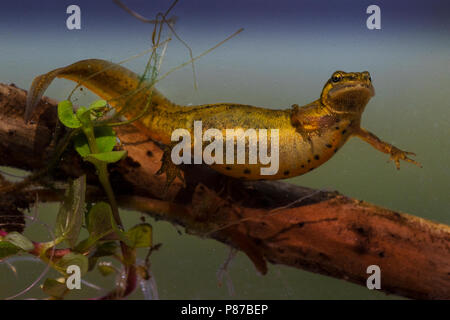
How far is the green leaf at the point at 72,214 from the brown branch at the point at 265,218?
19 centimetres

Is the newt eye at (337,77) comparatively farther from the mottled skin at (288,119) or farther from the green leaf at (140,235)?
the green leaf at (140,235)

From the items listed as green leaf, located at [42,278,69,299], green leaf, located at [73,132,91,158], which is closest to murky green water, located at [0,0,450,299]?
green leaf, located at [42,278,69,299]

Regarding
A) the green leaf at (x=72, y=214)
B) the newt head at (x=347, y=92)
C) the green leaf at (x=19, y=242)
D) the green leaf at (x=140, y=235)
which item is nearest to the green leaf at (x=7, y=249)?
the green leaf at (x=19, y=242)

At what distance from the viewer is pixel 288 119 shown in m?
1.58

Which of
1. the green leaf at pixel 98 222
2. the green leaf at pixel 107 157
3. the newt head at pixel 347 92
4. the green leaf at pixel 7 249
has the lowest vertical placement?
the green leaf at pixel 7 249

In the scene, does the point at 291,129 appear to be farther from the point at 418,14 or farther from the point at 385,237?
→ the point at 418,14

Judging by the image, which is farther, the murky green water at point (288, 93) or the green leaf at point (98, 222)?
the murky green water at point (288, 93)

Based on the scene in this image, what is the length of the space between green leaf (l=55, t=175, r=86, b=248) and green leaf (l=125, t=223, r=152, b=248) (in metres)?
0.20

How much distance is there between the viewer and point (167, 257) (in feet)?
5.91

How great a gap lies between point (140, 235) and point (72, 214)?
0.91 ft

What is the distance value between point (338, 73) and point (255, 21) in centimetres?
55

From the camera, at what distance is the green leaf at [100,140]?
1364 mm

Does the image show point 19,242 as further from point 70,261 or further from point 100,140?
point 100,140

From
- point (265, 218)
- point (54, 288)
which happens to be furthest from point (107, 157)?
point (265, 218)
